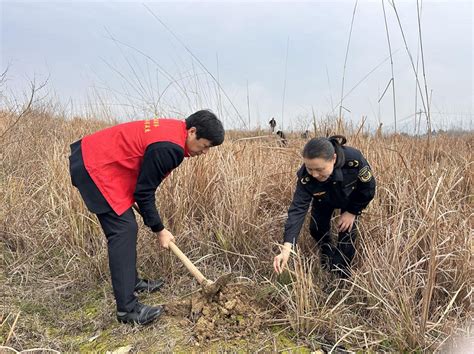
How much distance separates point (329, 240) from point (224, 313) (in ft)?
3.56

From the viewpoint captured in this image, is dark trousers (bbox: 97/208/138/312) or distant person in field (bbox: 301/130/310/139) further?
distant person in field (bbox: 301/130/310/139)

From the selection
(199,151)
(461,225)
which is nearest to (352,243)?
(461,225)

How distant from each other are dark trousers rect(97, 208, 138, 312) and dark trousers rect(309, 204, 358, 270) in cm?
135

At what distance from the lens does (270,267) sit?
2717mm

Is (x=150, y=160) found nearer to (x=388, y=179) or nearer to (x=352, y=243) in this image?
(x=352, y=243)

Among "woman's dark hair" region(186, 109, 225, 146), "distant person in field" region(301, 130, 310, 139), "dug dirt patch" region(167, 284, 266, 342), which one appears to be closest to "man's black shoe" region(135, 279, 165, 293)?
"dug dirt patch" region(167, 284, 266, 342)

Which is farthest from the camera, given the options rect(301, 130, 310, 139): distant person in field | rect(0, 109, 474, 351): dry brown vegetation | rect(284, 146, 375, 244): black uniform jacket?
rect(301, 130, 310, 139): distant person in field

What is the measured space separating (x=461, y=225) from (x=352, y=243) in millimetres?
704

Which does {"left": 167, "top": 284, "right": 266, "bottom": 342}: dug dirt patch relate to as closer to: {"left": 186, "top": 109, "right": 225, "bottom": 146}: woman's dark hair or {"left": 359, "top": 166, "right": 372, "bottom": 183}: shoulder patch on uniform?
{"left": 186, "top": 109, "right": 225, "bottom": 146}: woman's dark hair

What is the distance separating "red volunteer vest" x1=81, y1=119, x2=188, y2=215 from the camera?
218 cm

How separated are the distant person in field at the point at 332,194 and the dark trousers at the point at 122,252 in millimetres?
887

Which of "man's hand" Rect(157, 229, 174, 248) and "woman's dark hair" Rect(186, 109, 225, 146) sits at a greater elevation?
"woman's dark hair" Rect(186, 109, 225, 146)

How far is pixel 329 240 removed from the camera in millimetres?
2898

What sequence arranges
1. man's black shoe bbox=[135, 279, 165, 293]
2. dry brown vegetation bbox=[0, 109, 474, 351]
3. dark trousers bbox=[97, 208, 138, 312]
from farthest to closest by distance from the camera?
1. man's black shoe bbox=[135, 279, 165, 293]
2. dark trousers bbox=[97, 208, 138, 312]
3. dry brown vegetation bbox=[0, 109, 474, 351]
